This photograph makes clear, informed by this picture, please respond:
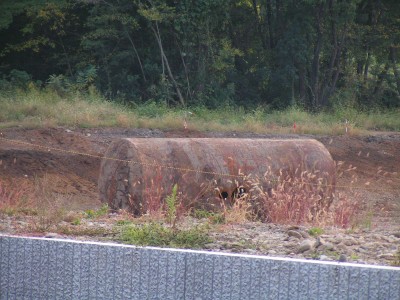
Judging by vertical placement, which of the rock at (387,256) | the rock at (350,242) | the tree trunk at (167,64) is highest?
the rock at (387,256)

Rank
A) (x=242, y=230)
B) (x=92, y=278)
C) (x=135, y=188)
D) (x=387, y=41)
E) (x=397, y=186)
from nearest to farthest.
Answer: (x=92, y=278) < (x=242, y=230) < (x=135, y=188) < (x=397, y=186) < (x=387, y=41)

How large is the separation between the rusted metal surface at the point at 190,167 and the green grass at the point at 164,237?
3155 mm

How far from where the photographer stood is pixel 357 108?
1109 inches

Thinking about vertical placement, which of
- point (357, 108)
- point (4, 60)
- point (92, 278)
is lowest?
point (357, 108)

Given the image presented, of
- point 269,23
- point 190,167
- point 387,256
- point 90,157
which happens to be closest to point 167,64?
point 269,23

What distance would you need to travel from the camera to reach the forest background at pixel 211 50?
1035 inches

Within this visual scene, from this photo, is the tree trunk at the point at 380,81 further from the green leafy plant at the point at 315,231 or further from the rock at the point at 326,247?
the rock at the point at 326,247

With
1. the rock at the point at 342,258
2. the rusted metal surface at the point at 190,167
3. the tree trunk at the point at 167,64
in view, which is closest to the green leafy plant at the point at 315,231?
the rock at the point at 342,258

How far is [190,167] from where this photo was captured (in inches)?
412

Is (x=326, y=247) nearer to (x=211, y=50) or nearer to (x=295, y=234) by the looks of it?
(x=295, y=234)

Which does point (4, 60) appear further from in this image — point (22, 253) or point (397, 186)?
point (22, 253)

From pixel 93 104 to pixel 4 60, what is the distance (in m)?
7.42

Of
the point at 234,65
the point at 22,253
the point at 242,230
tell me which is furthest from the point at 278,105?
the point at 22,253

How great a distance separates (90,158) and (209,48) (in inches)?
404
